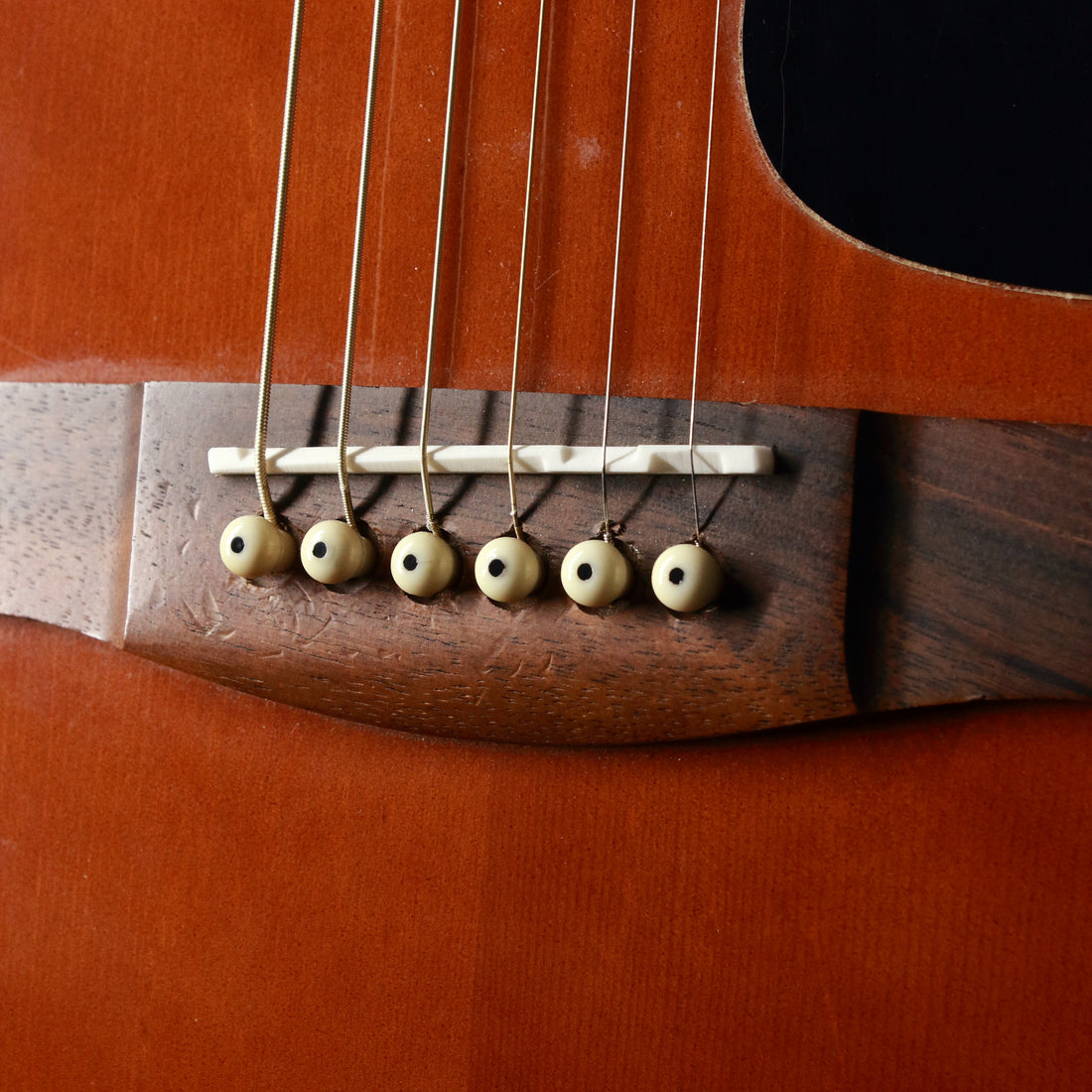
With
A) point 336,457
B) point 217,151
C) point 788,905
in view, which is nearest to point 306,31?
point 217,151

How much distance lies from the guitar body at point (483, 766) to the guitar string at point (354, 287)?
0.03 m

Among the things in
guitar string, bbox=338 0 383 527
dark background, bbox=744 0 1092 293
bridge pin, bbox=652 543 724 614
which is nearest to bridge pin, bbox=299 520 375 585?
guitar string, bbox=338 0 383 527

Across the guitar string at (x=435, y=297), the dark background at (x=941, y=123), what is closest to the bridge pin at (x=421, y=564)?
the guitar string at (x=435, y=297)

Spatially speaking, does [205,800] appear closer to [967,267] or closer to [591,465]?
[591,465]

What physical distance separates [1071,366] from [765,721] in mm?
175

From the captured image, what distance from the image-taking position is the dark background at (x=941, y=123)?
0.38 meters

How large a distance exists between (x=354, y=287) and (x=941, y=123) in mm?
249

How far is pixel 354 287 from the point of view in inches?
17.9

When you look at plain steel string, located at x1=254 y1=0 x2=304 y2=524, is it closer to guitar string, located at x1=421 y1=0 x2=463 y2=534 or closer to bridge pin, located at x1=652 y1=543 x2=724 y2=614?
guitar string, located at x1=421 y1=0 x2=463 y2=534

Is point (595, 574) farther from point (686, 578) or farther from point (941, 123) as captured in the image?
point (941, 123)

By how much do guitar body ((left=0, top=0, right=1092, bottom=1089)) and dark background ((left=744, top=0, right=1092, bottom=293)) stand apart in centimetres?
1

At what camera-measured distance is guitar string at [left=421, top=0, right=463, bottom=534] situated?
1.43 ft

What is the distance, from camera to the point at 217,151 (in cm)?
52

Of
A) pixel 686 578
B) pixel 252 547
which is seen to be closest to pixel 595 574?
pixel 686 578
